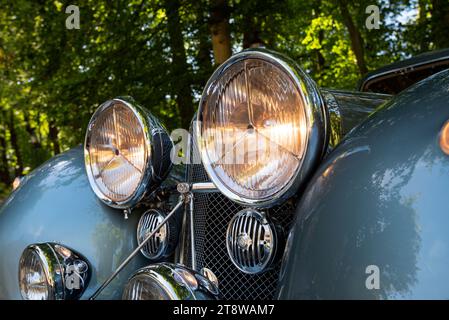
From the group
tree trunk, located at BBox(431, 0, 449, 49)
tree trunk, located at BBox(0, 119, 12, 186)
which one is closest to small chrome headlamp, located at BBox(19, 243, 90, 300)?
tree trunk, located at BBox(431, 0, 449, 49)

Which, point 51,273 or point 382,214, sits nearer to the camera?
point 382,214

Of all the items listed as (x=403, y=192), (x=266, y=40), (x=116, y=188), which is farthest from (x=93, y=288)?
(x=266, y=40)

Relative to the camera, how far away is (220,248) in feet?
6.83

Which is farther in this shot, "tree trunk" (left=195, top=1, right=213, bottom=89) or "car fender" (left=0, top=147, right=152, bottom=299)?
"tree trunk" (left=195, top=1, right=213, bottom=89)

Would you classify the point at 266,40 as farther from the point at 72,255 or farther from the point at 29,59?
the point at 72,255

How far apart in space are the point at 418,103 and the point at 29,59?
8161 millimetres

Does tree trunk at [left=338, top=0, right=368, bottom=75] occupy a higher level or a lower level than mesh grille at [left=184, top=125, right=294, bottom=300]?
higher

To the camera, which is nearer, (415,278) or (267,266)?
(415,278)

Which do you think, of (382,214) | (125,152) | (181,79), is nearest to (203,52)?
(181,79)

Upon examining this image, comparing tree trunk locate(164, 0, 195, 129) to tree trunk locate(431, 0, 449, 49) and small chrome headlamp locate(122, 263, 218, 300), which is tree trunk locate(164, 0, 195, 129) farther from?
small chrome headlamp locate(122, 263, 218, 300)

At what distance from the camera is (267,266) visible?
177 cm

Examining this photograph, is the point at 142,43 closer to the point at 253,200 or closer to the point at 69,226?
the point at 69,226

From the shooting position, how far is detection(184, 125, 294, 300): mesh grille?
6.31 ft

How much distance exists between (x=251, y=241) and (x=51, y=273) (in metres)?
0.77
